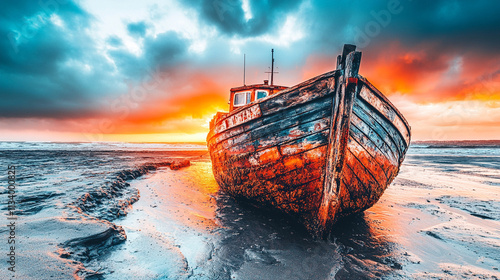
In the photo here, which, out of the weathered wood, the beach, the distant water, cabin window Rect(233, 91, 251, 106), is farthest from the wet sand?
the distant water

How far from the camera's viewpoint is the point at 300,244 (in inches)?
132

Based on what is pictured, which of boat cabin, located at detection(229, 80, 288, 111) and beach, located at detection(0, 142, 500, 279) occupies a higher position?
boat cabin, located at detection(229, 80, 288, 111)

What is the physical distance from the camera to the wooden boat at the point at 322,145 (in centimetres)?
336

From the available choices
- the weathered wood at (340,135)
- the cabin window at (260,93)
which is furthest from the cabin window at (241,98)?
the weathered wood at (340,135)

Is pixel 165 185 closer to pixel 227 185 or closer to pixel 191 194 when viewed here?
pixel 191 194

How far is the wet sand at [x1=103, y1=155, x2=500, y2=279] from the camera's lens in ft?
8.52

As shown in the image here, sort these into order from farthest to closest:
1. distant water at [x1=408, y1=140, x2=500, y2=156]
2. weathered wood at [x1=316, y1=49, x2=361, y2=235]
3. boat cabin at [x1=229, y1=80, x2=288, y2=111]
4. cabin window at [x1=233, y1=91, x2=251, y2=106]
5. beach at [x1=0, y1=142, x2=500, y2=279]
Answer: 1. distant water at [x1=408, y1=140, x2=500, y2=156]
2. cabin window at [x1=233, y1=91, x2=251, y2=106]
3. boat cabin at [x1=229, y1=80, x2=288, y2=111]
4. weathered wood at [x1=316, y1=49, x2=361, y2=235]
5. beach at [x1=0, y1=142, x2=500, y2=279]

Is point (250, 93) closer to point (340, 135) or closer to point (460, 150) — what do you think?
point (340, 135)

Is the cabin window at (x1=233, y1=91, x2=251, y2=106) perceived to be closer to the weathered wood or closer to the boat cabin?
the boat cabin

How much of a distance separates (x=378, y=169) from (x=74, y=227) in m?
5.25

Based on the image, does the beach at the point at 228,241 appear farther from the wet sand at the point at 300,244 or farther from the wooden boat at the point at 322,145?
the wooden boat at the point at 322,145

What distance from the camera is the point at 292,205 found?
3793 mm

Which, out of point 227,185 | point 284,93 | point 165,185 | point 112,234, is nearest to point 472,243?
point 284,93

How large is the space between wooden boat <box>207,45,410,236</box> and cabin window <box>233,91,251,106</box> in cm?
258
